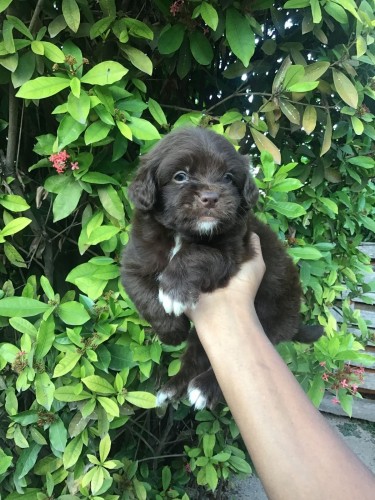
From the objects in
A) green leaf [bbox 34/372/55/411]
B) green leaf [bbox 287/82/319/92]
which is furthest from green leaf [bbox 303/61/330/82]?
green leaf [bbox 34/372/55/411]

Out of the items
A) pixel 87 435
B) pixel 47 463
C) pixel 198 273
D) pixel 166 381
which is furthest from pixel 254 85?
pixel 47 463

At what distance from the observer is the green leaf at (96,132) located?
1.98 m

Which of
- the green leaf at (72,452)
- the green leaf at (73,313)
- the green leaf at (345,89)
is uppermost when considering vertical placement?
the green leaf at (345,89)

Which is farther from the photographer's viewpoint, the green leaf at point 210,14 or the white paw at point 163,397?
the white paw at point 163,397

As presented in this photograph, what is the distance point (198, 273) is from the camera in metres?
1.92

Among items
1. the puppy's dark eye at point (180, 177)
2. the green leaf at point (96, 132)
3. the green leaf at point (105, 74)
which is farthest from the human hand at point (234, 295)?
the green leaf at point (105, 74)

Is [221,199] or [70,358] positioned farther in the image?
[70,358]

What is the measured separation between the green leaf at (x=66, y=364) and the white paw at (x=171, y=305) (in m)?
0.51

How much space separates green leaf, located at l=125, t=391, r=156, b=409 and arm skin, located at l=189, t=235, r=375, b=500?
521 millimetres

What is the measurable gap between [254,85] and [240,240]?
1287 millimetres

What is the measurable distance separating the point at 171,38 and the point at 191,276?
1229mm

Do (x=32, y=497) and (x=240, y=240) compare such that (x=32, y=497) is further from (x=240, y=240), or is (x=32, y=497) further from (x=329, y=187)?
(x=329, y=187)

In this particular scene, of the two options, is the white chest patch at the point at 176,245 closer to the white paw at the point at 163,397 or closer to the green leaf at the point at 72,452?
the white paw at the point at 163,397

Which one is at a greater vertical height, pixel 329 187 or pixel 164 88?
pixel 164 88
